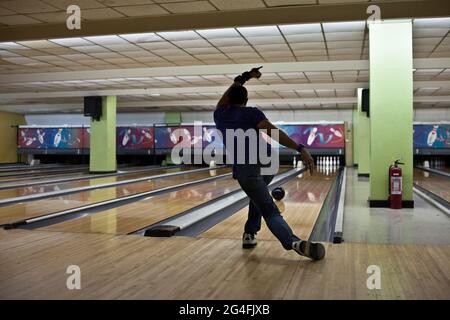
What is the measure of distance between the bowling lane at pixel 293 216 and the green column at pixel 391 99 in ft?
3.77

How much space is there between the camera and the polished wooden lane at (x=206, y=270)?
2697 millimetres

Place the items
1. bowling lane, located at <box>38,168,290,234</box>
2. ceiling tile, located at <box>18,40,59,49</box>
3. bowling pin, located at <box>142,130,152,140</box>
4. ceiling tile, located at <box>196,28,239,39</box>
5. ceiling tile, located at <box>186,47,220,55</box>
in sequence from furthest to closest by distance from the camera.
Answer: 1. bowling pin, located at <box>142,130,152,140</box>
2. ceiling tile, located at <box>186,47,220,55</box>
3. ceiling tile, located at <box>18,40,59,49</box>
4. ceiling tile, located at <box>196,28,239,39</box>
5. bowling lane, located at <box>38,168,290,234</box>

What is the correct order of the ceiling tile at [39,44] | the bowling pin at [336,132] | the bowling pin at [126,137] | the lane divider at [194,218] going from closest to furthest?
the lane divider at [194,218], the ceiling tile at [39,44], the bowling pin at [336,132], the bowling pin at [126,137]

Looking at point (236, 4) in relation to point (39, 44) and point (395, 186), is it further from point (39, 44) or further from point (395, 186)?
point (39, 44)

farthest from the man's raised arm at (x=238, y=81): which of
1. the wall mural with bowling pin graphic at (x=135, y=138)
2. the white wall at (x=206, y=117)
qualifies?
the wall mural with bowling pin graphic at (x=135, y=138)

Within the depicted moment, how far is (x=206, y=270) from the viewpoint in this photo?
10.6 ft

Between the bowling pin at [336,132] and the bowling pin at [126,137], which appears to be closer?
the bowling pin at [336,132]

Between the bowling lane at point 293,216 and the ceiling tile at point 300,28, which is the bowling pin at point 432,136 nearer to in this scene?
the bowling lane at point 293,216

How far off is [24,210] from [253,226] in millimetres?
3930

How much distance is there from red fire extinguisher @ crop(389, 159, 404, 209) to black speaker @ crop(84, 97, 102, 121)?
1075 centimetres

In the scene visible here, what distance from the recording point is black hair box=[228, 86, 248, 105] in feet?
11.8

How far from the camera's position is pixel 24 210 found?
644cm

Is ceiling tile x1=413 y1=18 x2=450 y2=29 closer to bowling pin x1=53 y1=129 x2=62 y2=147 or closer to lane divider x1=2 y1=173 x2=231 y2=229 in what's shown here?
lane divider x1=2 y1=173 x2=231 y2=229

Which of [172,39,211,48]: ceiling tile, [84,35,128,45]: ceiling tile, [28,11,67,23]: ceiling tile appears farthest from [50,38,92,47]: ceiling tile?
[28,11,67,23]: ceiling tile
